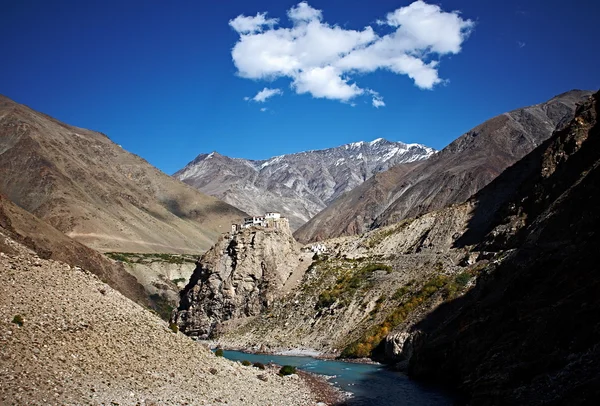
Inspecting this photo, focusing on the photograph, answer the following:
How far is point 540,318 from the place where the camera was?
26906 millimetres

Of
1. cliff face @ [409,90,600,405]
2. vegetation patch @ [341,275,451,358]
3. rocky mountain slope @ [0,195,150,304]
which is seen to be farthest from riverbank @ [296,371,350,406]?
rocky mountain slope @ [0,195,150,304]

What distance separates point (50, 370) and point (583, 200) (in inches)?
1727

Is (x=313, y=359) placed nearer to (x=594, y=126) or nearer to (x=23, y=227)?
(x=594, y=126)

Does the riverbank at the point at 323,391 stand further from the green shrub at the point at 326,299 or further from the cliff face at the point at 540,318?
the green shrub at the point at 326,299

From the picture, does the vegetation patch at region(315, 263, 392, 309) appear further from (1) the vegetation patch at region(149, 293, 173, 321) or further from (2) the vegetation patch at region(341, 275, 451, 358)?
(1) the vegetation patch at region(149, 293, 173, 321)

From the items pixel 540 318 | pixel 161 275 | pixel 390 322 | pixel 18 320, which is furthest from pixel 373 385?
pixel 161 275

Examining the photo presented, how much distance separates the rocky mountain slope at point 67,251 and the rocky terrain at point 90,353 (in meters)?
50.3

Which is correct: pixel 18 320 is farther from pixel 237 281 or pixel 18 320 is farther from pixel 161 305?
pixel 161 305

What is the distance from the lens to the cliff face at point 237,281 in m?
80.8

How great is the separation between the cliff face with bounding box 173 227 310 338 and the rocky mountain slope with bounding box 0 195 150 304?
15165 millimetres

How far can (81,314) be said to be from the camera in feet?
85.5

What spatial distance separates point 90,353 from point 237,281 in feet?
191

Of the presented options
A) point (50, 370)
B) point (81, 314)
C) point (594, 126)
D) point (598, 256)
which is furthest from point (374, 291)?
point (50, 370)

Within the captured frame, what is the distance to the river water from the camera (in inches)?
1367
